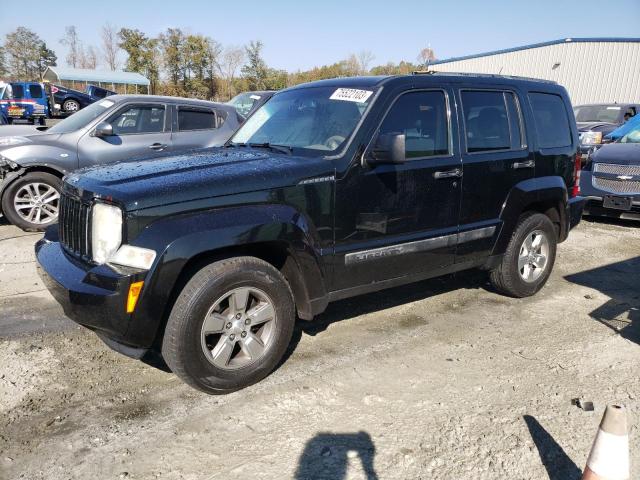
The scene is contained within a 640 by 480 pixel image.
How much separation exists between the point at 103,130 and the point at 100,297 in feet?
15.6

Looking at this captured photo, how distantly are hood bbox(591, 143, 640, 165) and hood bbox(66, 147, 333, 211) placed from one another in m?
6.95

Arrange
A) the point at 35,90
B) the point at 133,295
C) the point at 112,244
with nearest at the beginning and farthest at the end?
the point at 133,295 → the point at 112,244 → the point at 35,90

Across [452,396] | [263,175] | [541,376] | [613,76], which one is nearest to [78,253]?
[263,175]

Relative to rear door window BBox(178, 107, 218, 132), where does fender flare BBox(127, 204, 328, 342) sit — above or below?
below

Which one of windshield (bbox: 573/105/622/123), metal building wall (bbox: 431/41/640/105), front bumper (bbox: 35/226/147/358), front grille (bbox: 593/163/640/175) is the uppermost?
metal building wall (bbox: 431/41/640/105)

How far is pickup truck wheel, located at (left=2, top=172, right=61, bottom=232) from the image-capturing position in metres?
6.82

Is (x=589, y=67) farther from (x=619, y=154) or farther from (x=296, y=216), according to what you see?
(x=296, y=216)

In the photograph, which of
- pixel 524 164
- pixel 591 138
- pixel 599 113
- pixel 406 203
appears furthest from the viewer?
pixel 599 113

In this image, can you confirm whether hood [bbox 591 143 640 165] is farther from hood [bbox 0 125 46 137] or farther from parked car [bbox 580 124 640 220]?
hood [bbox 0 125 46 137]

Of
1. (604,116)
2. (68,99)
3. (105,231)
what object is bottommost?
(105,231)

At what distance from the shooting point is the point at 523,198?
15.3 ft

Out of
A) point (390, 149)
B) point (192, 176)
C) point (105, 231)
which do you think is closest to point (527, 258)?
point (390, 149)

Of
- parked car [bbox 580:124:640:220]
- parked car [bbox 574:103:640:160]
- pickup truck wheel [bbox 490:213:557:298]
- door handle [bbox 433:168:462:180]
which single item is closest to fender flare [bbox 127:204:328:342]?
door handle [bbox 433:168:462:180]

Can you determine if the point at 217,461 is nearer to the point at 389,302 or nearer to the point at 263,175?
the point at 263,175
